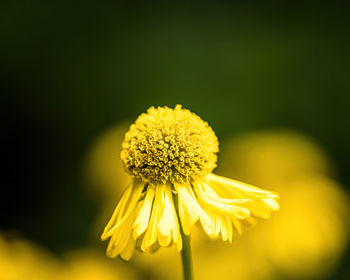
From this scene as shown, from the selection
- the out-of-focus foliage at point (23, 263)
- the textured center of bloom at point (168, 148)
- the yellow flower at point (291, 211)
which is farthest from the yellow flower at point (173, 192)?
the yellow flower at point (291, 211)

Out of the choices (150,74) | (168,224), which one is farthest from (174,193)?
(150,74)

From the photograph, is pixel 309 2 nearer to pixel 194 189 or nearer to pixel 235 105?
pixel 235 105

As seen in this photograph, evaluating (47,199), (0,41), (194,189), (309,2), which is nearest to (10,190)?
(47,199)

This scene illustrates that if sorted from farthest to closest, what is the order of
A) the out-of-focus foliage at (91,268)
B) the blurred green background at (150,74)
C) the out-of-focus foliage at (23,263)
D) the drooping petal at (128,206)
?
Answer: the blurred green background at (150,74) → the out-of-focus foliage at (91,268) → the out-of-focus foliage at (23,263) → the drooping petal at (128,206)

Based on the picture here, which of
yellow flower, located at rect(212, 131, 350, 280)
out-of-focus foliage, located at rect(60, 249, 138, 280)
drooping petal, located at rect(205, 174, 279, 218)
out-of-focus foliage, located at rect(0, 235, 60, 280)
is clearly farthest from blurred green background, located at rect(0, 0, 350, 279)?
drooping petal, located at rect(205, 174, 279, 218)

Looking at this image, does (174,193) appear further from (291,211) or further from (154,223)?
(291,211)

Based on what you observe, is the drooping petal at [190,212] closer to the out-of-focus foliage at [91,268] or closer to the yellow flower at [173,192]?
the yellow flower at [173,192]

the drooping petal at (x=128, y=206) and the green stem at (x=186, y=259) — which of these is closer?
the green stem at (x=186, y=259)

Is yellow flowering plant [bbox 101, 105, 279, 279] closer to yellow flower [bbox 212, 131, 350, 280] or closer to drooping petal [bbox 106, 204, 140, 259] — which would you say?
drooping petal [bbox 106, 204, 140, 259]
